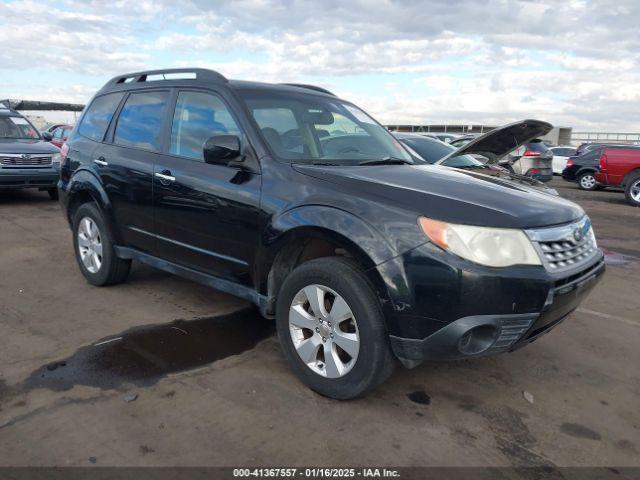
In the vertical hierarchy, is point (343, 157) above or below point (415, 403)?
above

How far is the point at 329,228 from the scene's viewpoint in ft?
9.89

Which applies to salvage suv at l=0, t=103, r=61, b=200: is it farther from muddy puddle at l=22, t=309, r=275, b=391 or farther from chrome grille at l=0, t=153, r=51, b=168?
muddy puddle at l=22, t=309, r=275, b=391

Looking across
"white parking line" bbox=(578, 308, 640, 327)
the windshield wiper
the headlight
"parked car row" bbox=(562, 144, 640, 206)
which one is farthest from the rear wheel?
the headlight

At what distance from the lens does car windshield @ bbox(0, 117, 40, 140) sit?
10332 mm

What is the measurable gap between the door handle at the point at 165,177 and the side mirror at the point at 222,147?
62 cm

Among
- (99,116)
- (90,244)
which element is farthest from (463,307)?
(99,116)

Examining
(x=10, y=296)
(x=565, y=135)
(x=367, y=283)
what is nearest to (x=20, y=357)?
(x=10, y=296)

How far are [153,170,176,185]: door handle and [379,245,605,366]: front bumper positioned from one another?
1.98 m

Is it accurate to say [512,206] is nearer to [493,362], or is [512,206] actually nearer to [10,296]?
[493,362]

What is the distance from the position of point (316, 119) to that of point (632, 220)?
9.49 metres

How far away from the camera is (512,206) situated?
294cm

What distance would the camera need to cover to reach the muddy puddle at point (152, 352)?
132 inches

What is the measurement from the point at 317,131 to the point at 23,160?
25.5 feet

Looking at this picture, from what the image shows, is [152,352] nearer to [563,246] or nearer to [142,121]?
[142,121]
